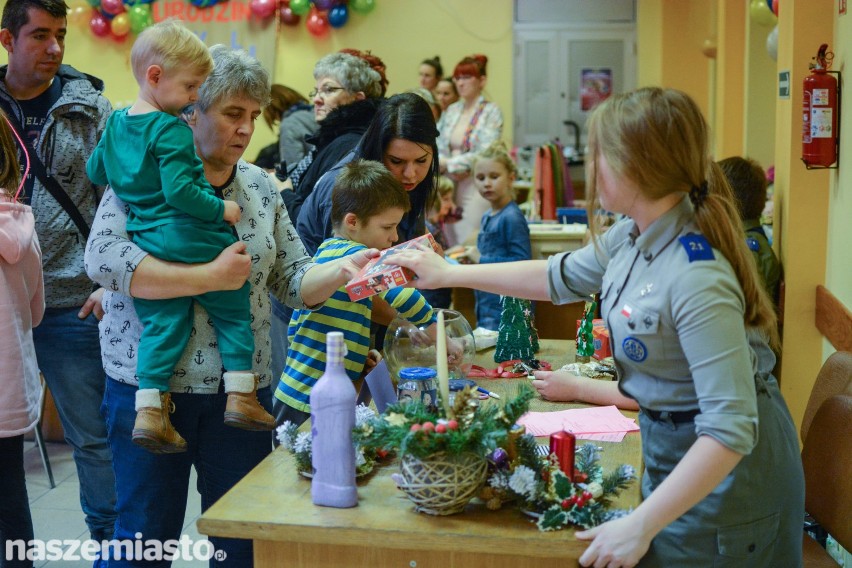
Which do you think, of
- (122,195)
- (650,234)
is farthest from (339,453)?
(122,195)

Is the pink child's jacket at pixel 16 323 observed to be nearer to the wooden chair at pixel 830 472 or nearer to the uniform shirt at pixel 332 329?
the uniform shirt at pixel 332 329

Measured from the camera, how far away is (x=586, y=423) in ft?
7.50

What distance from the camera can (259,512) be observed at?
5.85 feet

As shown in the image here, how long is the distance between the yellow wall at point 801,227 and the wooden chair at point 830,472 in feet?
5.84

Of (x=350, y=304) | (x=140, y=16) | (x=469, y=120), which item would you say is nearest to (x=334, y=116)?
(x=350, y=304)

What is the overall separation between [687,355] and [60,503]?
3359 millimetres

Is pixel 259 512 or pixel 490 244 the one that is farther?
pixel 490 244

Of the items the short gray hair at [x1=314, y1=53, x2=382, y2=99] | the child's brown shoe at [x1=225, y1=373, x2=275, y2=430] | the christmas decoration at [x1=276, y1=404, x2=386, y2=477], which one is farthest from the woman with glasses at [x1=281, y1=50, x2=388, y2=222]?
the christmas decoration at [x1=276, y1=404, x2=386, y2=477]

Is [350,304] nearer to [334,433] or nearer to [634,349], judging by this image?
[334,433]

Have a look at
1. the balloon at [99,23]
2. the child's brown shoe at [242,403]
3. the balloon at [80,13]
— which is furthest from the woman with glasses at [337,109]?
the balloon at [80,13]

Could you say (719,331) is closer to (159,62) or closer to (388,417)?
(388,417)

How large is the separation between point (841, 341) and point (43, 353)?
8.95ft

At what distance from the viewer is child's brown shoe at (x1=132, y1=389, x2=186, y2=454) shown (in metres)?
2.19

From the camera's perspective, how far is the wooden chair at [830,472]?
2.20m
